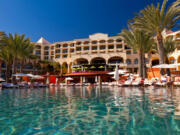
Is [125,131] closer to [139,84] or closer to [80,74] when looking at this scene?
[139,84]

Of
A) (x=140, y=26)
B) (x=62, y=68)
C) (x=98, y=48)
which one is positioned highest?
(x=98, y=48)

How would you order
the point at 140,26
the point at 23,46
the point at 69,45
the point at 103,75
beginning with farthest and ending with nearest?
the point at 69,45 < the point at 103,75 < the point at 23,46 < the point at 140,26

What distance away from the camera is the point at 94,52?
54094 mm

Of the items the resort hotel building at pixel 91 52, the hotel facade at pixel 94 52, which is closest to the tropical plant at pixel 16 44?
the resort hotel building at pixel 91 52

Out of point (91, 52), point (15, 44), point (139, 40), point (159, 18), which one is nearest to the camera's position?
point (159, 18)

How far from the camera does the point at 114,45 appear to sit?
5241cm

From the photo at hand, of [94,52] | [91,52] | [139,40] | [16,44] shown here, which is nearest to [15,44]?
[16,44]

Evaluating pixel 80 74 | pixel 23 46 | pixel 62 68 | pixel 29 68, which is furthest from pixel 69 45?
pixel 23 46

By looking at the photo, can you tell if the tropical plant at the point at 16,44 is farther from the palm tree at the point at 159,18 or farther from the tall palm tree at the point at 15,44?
the palm tree at the point at 159,18

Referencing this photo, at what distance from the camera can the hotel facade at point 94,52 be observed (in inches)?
1855

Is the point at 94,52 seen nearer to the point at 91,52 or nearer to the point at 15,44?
the point at 91,52

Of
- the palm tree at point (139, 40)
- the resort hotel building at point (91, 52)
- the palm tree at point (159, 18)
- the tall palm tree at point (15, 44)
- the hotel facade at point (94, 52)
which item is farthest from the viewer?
the resort hotel building at point (91, 52)

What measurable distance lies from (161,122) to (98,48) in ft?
166

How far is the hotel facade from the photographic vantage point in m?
47.1
